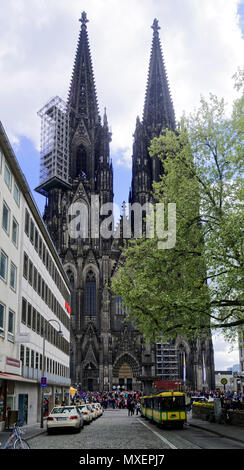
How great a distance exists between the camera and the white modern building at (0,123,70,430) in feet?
81.5

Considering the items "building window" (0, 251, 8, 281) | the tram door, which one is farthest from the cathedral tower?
"building window" (0, 251, 8, 281)

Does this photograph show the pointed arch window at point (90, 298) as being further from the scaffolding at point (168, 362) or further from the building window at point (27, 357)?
the building window at point (27, 357)

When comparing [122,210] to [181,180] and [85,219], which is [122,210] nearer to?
[85,219]

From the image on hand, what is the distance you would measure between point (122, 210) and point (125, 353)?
2079cm

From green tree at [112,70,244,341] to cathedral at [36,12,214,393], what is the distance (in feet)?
122

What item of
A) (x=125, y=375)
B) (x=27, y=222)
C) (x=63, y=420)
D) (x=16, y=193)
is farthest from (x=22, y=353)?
(x=125, y=375)

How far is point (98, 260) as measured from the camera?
76.2 m

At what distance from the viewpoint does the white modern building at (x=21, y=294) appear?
2484 centimetres

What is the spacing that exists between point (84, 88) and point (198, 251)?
6975 centimetres

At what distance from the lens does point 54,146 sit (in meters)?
82.3

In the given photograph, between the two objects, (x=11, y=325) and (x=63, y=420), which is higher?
(x=11, y=325)

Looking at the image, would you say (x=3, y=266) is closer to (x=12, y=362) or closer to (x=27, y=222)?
(x=12, y=362)

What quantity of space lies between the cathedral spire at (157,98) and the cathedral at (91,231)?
0.17m
